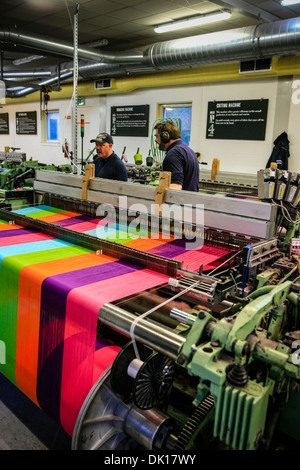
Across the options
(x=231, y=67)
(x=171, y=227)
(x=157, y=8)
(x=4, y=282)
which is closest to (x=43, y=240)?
(x=4, y=282)

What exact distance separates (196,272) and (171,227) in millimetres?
707

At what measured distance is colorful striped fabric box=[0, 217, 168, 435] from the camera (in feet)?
5.01

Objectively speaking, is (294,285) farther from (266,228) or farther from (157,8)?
(157,8)

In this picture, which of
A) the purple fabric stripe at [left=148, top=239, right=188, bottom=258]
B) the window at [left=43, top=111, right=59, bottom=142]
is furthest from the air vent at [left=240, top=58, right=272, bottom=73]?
the window at [left=43, top=111, right=59, bottom=142]

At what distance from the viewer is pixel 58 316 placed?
1.65 metres

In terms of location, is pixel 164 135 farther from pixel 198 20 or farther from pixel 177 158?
pixel 198 20

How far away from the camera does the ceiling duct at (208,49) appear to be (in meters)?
4.77

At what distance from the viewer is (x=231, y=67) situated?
19.8ft

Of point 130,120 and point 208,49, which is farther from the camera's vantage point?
point 130,120

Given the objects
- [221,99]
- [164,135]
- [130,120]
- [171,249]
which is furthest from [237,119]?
[171,249]

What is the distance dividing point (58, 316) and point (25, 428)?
2.87ft

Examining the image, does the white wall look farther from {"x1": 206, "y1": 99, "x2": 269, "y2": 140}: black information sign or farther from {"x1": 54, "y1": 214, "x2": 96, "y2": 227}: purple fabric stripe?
{"x1": 54, "y1": 214, "x2": 96, "y2": 227}: purple fabric stripe

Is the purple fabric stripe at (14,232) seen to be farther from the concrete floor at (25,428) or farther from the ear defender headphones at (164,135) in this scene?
the ear defender headphones at (164,135)

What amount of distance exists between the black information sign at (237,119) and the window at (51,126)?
557 cm
